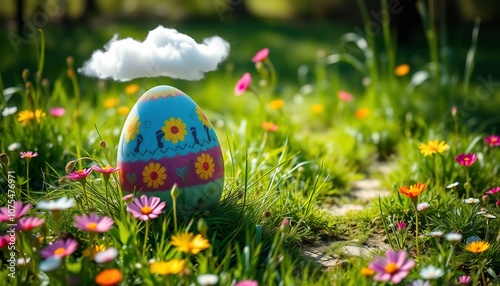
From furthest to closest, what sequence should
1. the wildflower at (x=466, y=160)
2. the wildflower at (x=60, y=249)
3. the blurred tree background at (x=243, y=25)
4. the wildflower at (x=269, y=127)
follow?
the blurred tree background at (x=243, y=25) < the wildflower at (x=269, y=127) < the wildflower at (x=466, y=160) < the wildflower at (x=60, y=249)

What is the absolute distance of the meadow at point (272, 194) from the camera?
192 centimetres

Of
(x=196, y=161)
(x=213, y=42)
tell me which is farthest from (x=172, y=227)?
(x=213, y=42)

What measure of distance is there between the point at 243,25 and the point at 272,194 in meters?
4.77

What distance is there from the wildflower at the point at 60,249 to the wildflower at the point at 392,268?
821mm

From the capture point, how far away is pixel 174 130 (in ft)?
7.34

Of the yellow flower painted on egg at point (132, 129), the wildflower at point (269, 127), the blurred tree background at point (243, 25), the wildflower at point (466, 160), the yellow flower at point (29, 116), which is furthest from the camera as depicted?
the blurred tree background at point (243, 25)

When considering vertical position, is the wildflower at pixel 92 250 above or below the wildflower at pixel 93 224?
below

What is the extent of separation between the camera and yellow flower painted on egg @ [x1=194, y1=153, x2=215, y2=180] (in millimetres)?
2242

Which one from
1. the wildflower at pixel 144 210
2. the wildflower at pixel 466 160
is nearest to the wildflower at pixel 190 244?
the wildflower at pixel 144 210

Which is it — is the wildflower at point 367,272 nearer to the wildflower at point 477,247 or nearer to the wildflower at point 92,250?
the wildflower at point 477,247

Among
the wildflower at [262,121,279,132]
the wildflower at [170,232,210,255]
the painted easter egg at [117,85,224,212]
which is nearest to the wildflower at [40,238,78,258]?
the wildflower at [170,232,210,255]

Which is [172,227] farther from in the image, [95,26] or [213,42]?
[95,26]

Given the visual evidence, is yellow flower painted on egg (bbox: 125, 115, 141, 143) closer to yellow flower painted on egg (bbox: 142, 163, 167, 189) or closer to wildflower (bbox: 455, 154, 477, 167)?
yellow flower painted on egg (bbox: 142, 163, 167, 189)

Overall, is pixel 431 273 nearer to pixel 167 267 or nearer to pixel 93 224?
pixel 167 267
